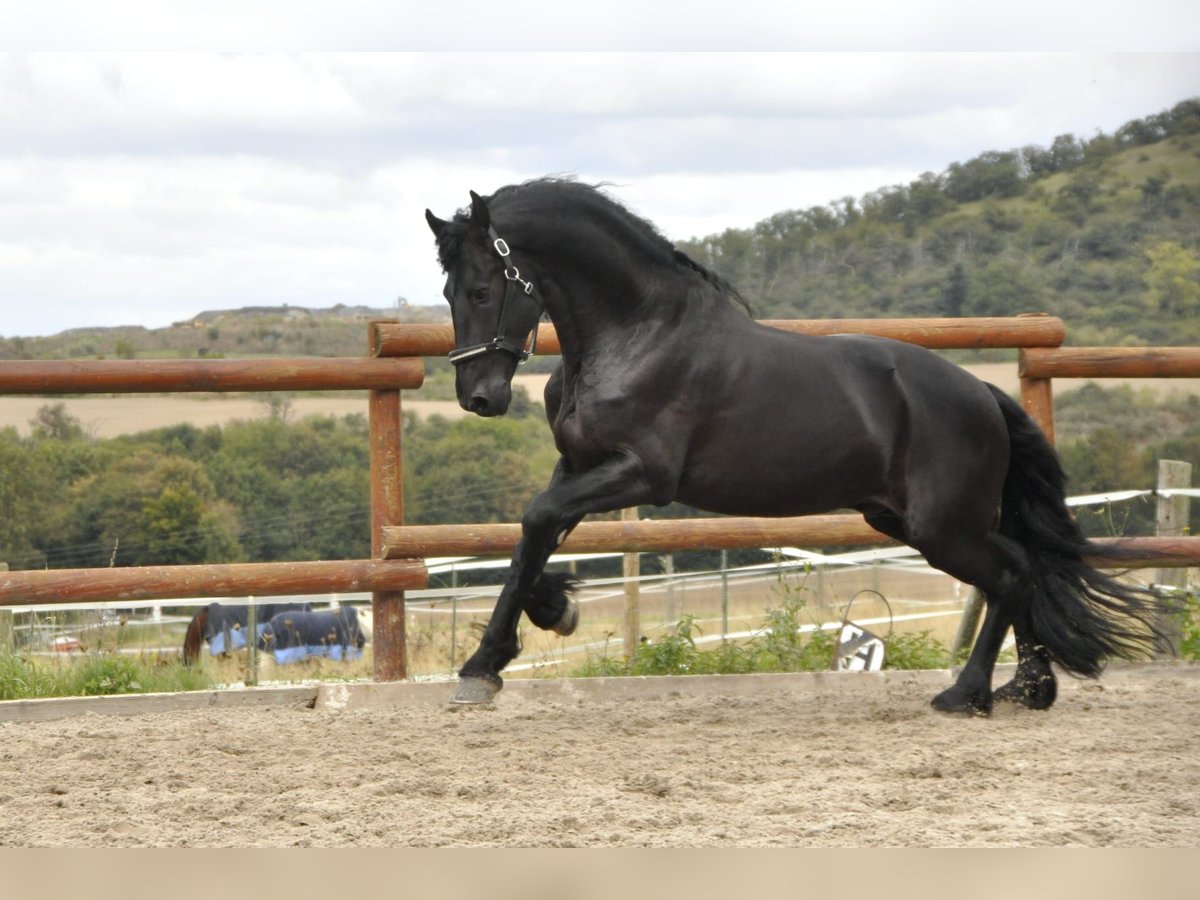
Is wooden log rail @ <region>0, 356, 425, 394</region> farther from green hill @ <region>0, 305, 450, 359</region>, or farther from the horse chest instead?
green hill @ <region>0, 305, 450, 359</region>

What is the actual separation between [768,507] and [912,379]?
78 centimetres

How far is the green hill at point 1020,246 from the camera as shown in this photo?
3525 cm

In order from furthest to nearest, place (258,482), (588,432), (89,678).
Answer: (258,482), (89,678), (588,432)

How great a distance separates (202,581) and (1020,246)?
3855cm

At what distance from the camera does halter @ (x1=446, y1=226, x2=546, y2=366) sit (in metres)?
4.52

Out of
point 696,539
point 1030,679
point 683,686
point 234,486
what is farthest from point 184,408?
point 1030,679

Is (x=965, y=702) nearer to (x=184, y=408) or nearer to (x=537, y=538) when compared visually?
(x=537, y=538)

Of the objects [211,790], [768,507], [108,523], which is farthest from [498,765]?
[108,523]

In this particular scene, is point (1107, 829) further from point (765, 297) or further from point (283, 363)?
point (765, 297)

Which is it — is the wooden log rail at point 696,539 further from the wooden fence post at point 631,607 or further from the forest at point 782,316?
the forest at point 782,316

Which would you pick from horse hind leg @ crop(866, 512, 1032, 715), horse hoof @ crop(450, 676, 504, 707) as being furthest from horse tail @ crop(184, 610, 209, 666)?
horse hind leg @ crop(866, 512, 1032, 715)

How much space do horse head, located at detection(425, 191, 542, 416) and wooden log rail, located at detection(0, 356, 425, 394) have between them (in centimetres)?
118

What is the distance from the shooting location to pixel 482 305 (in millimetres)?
4562

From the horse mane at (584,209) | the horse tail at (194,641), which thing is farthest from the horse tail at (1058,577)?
the horse tail at (194,641)
